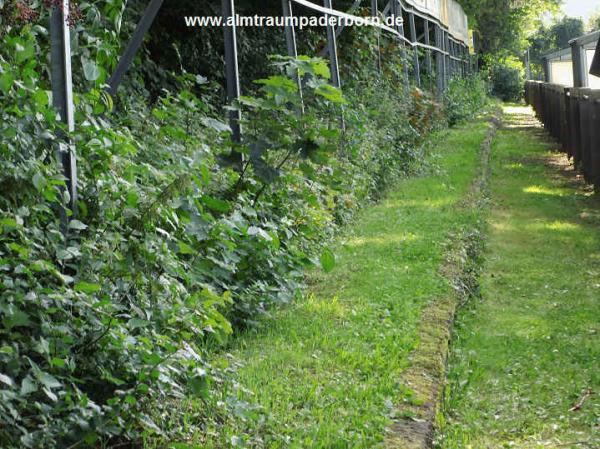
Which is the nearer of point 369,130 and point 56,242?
point 56,242

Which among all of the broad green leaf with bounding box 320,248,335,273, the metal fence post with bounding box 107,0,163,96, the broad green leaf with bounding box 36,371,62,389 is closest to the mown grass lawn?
the broad green leaf with bounding box 320,248,335,273

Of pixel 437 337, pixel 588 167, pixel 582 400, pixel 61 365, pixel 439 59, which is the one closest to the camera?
pixel 61 365

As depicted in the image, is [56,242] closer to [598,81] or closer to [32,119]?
[32,119]

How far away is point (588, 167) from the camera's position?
42.6ft

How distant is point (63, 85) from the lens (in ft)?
13.3

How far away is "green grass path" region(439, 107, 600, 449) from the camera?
463 centimetres

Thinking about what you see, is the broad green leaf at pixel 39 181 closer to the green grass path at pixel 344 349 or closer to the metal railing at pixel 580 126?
the green grass path at pixel 344 349

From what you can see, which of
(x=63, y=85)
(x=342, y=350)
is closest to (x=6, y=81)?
(x=63, y=85)

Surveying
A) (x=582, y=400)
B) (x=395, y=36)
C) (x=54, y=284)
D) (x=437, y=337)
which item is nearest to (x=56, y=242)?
(x=54, y=284)

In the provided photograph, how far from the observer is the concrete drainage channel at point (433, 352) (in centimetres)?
400

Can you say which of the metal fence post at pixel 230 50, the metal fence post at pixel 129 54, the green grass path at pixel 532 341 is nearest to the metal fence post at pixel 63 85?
the metal fence post at pixel 129 54

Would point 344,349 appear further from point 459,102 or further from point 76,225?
point 459,102

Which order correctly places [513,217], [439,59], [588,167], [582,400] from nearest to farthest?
→ [582,400] → [513,217] → [588,167] → [439,59]

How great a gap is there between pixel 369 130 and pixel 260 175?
5719 mm
